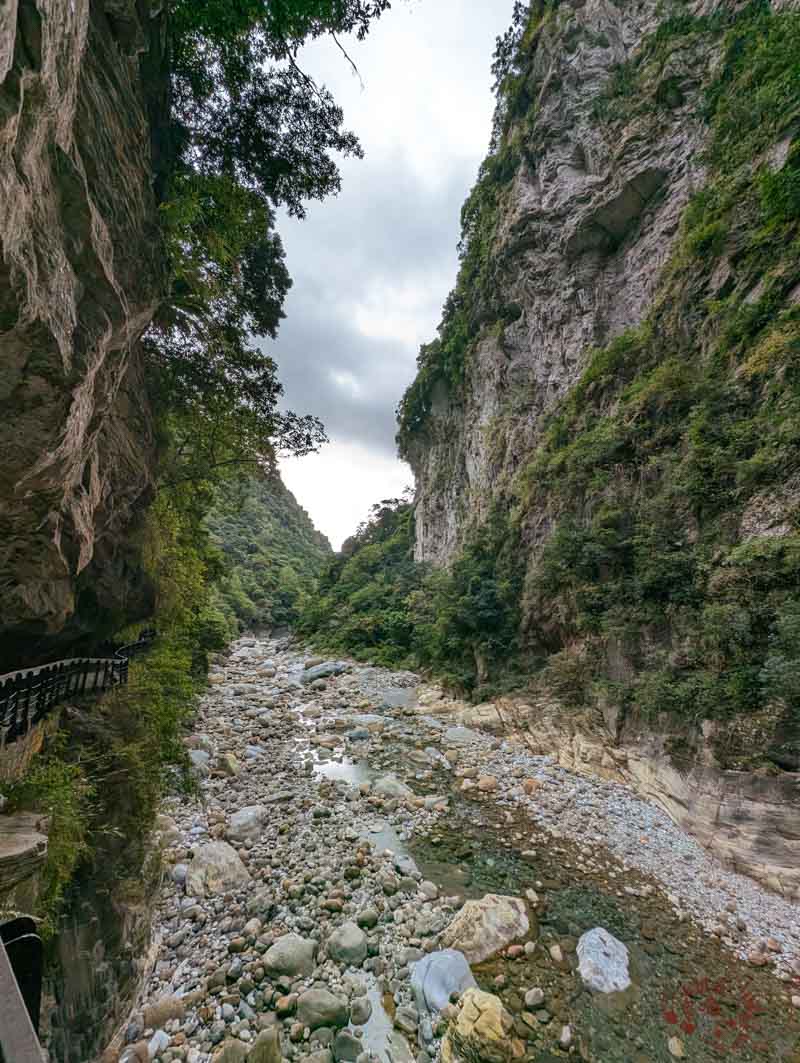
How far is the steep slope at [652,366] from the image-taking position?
611cm

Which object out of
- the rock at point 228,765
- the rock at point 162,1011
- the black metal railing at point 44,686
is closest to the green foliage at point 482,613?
the rock at point 228,765

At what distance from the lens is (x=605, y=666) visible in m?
8.68

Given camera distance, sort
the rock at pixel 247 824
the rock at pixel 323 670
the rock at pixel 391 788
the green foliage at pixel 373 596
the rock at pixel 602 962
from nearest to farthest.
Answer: the rock at pixel 602 962 < the rock at pixel 247 824 < the rock at pixel 391 788 < the rock at pixel 323 670 < the green foliage at pixel 373 596

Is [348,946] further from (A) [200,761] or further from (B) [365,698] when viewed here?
(B) [365,698]

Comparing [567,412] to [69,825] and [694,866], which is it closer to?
[694,866]

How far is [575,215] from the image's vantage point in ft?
51.9

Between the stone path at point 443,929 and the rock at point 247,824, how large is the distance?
0.04 meters

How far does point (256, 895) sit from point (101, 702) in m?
3.12

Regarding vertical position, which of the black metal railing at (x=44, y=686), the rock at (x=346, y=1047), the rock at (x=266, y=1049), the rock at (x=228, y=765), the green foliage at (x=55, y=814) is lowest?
the rock at (x=346, y=1047)

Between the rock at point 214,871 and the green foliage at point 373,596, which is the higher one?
the green foliage at point 373,596

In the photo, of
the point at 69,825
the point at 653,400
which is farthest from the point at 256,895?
the point at 653,400

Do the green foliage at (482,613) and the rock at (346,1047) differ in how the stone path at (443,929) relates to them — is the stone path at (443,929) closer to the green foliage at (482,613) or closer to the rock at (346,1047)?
the rock at (346,1047)

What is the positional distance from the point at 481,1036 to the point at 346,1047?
45.3 inches

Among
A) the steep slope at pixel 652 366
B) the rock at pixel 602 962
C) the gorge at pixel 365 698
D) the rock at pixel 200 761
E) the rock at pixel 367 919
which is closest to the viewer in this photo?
the gorge at pixel 365 698
